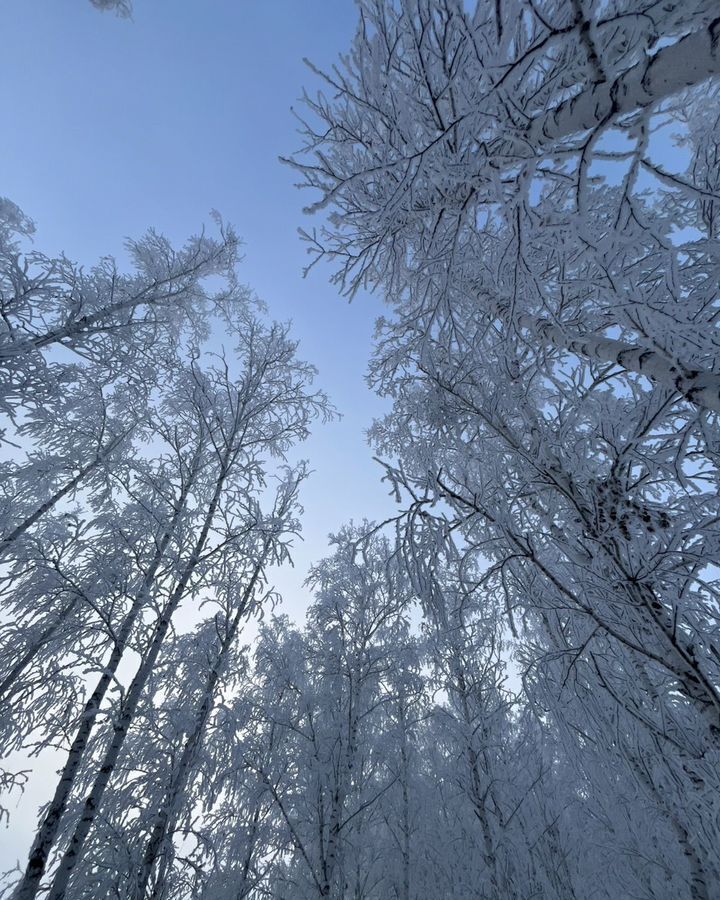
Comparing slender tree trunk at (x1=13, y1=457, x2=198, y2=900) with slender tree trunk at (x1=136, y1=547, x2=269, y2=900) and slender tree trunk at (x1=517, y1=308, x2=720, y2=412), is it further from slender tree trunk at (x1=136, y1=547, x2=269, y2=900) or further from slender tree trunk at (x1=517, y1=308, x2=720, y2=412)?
slender tree trunk at (x1=517, y1=308, x2=720, y2=412)

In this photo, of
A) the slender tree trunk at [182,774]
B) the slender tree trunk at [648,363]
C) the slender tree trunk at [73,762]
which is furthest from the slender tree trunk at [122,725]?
the slender tree trunk at [648,363]

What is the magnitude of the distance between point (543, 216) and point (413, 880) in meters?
13.7

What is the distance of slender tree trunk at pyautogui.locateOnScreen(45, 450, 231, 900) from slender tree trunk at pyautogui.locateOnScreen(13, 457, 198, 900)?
0.17 meters

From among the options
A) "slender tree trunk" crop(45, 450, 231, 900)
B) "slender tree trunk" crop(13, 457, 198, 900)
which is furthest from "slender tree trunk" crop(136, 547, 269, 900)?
"slender tree trunk" crop(13, 457, 198, 900)

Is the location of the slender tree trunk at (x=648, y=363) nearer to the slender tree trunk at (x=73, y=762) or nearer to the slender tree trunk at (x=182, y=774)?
the slender tree trunk at (x=182, y=774)

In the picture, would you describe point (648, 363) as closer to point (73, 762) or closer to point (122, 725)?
point (122, 725)

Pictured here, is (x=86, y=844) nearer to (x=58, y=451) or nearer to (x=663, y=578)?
(x=663, y=578)

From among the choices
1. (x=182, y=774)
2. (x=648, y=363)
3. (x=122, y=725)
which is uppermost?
(x=648, y=363)

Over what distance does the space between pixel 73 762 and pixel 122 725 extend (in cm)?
117

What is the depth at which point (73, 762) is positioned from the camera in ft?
14.1

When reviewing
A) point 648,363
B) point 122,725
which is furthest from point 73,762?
point 648,363

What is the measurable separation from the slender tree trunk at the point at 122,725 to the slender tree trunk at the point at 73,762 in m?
0.17

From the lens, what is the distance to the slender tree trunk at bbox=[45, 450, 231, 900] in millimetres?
3441

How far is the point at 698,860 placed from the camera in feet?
12.8
